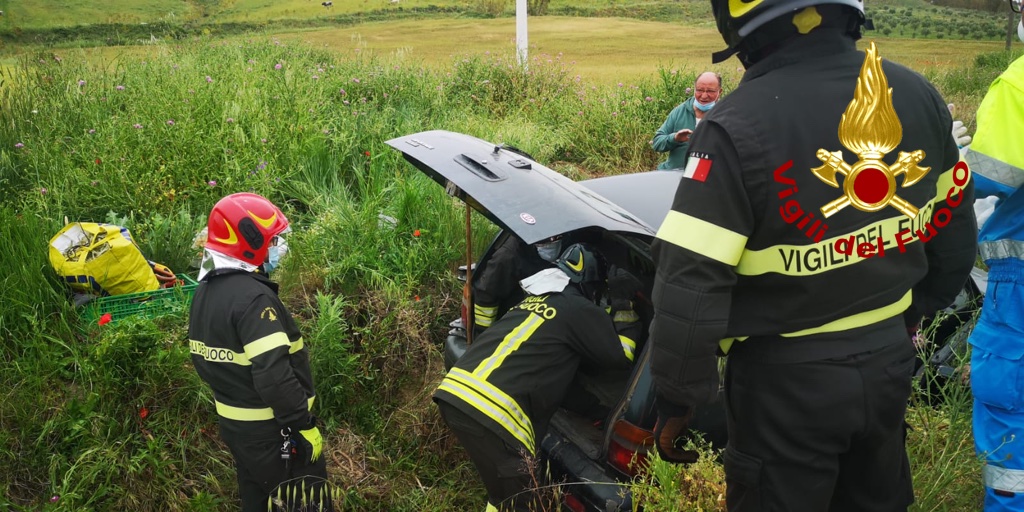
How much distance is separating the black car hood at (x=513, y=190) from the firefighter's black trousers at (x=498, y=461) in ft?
2.73

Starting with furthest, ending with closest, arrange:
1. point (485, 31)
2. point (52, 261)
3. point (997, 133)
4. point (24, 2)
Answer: point (485, 31)
point (24, 2)
point (52, 261)
point (997, 133)

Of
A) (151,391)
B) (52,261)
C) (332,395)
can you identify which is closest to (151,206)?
(52,261)

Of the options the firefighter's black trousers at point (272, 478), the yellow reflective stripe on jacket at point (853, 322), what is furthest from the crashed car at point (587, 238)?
the firefighter's black trousers at point (272, 478)

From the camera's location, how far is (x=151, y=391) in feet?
12.5

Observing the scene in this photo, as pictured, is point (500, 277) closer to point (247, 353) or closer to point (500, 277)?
point (500, 277)

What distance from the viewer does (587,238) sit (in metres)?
3.23

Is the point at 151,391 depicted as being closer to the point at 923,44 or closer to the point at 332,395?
the point at 332,395

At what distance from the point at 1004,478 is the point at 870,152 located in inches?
58.7

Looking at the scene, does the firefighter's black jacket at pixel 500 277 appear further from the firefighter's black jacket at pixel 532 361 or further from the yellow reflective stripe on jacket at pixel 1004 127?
the yellow reflective stripe on jacket at pixel 1004 127

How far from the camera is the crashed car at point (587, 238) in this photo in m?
2.75

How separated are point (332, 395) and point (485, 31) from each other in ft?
28.4

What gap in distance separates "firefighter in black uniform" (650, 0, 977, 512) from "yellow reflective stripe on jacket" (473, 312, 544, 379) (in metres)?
0.96

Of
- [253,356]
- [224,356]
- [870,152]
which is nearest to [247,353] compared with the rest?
[253,356]

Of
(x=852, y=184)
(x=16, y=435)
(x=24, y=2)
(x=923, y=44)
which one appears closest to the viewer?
(x=852, y=184)
